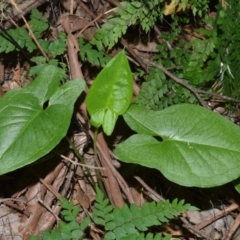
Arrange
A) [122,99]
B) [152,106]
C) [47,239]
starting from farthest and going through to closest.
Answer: [152,106] → [122,99] → [47,239]

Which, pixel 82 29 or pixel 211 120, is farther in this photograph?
pixel 82 29

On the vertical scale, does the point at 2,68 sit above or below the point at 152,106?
above

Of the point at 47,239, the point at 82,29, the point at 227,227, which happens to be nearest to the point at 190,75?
the point at 82,29

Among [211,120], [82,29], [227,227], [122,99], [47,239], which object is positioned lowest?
[227,227]

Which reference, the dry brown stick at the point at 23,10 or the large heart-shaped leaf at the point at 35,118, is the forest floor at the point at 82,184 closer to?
the dry brown stick at the point at 23,10

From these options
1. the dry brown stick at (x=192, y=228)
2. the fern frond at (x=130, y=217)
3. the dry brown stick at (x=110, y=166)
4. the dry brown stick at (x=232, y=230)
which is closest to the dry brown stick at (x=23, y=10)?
the dry brown stick at (x=110, y=166)

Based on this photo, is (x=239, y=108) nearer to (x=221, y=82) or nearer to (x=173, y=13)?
(x=221, y=82)
